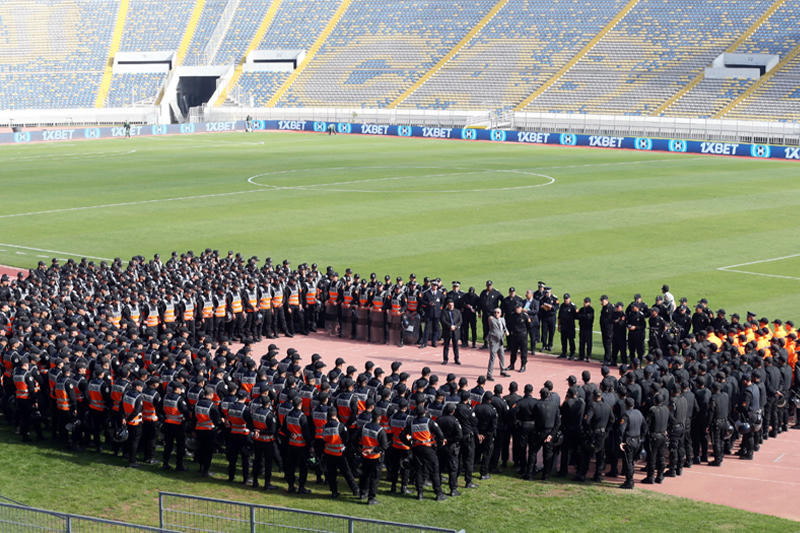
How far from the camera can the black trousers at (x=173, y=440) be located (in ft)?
51.1

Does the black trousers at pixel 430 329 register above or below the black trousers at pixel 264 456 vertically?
above

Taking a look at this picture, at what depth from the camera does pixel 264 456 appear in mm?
15250

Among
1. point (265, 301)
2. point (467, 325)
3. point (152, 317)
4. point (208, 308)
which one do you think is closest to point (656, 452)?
point (467, 325)

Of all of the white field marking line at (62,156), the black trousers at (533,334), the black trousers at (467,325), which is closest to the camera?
the black trousers at (533,334)

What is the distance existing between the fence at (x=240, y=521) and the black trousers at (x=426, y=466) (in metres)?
2.16

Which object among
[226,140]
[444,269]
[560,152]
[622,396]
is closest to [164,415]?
[622,396]

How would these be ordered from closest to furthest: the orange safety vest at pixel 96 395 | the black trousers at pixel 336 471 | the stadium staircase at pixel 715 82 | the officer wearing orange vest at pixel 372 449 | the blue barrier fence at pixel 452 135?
the officer wearing orange vest at pixel 372 449, the black trousers at pixel 336 471, the orange safety vest at pixel 96 395, the blue barrier fence at pixel 452 135, the stadium staircase at pixel 715 82

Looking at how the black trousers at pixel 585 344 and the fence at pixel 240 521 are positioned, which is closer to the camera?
the fence at pixel 240 521

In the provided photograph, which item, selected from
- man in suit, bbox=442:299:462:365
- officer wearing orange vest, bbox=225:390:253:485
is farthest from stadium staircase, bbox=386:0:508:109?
officer wearing orange vest, bbox=225:390:253:485

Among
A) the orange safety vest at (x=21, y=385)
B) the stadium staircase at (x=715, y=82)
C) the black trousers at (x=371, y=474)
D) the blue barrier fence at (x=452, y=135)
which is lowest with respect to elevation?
the black trousers at (x=371, y=474)

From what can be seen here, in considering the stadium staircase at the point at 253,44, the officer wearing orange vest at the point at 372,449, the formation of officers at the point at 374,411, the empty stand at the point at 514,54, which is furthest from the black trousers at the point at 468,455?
the stadium staircase at the point at 253,44

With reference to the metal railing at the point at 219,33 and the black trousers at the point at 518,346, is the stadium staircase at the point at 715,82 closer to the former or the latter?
the metal railing at the point at 219,33

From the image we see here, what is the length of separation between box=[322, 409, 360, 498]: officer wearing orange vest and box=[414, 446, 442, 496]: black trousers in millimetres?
940

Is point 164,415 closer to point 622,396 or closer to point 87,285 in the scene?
point 622,396
